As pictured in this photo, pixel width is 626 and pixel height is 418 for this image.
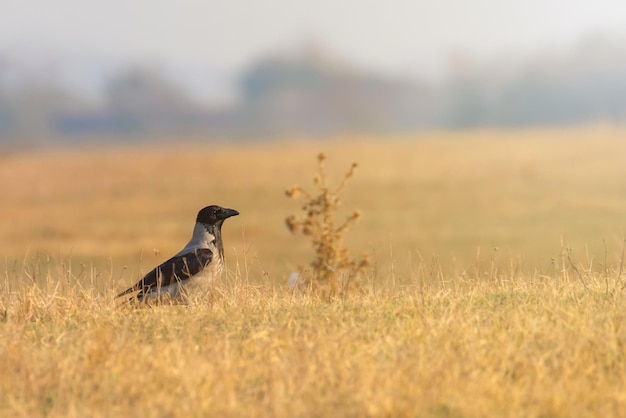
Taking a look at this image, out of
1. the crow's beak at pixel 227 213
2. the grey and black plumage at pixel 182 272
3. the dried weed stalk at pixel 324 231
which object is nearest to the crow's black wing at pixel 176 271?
the grey and black plumage at pixel 182 272

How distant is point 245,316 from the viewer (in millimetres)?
9391

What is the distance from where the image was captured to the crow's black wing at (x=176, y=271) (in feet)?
36.1

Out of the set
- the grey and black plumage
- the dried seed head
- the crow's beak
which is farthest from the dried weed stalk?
the grey and black plumage

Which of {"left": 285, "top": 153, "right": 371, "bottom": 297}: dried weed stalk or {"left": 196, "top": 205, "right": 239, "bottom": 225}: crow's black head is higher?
{"left": 196, "top": 205, "right": 239, "bottom": 225}: crow's black head

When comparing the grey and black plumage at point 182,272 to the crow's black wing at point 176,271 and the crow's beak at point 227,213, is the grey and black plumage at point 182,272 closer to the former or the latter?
the crow's black wing at point 176,271

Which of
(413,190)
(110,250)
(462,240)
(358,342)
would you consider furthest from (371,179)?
(358,342)

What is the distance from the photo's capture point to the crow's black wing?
11.0m

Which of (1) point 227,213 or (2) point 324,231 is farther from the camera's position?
(2) point 324,231

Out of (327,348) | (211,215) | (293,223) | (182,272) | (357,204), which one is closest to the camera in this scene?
(327,348)

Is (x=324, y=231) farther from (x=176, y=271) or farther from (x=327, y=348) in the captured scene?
(x=327, y=348)

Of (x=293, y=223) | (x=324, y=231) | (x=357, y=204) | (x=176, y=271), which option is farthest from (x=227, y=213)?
(x=357, y=204)

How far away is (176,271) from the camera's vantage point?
1102 centimetres

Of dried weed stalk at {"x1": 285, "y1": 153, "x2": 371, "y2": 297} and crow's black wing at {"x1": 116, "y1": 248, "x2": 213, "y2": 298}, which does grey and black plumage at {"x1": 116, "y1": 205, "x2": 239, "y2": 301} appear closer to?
crow's black wing at {"x1": 116, "y1": 248, "x2": 213, "y2": 298}

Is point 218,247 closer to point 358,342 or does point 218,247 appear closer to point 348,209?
point 358,342
